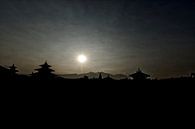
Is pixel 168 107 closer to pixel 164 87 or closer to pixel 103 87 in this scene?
pixel 164 87

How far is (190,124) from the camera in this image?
18.4ft

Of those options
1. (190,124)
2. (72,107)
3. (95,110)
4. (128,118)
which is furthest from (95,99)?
(190,124)

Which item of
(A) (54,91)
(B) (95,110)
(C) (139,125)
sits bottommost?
(C) (139,125)

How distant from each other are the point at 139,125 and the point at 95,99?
149cm

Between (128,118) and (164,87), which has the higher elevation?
(164,87)

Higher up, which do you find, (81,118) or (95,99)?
(95,99)

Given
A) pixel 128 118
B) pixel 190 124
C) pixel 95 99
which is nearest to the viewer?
pixel 190 124

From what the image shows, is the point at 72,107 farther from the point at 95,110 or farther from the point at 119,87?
the point at 119,87

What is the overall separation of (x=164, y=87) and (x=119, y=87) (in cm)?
133

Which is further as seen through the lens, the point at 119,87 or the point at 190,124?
the point at 119,87

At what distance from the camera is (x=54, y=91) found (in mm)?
6566

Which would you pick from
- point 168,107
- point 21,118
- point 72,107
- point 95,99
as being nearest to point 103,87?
point 95,99

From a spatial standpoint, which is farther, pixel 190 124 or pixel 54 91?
pixel 54 91

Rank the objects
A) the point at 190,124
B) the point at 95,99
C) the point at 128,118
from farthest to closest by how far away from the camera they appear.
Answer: the point at 95,99 < the point at 128,118 < the point at 190,124
